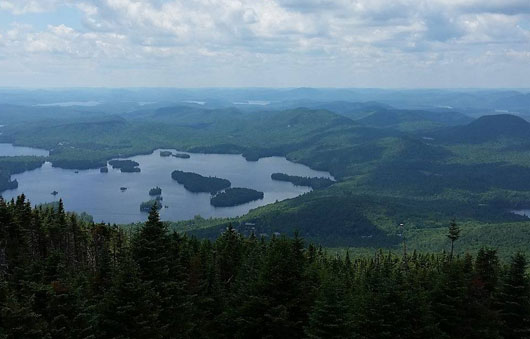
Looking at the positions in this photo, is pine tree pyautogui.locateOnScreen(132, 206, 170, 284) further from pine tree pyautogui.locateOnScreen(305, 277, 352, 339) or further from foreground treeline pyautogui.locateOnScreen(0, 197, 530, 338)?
pine tree pyautogui.locateOnScreen(305, 277, 352, 339)

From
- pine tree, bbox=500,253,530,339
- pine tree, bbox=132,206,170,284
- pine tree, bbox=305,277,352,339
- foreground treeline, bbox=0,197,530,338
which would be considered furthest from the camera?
pine tree, bbox=500,253,530,339

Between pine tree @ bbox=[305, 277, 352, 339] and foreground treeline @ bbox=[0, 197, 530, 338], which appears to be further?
pine tree @ bbox=[305, 277, 352, 339]

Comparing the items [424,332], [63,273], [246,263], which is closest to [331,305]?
[424,332]

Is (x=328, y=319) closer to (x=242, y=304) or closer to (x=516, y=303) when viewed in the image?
(x=242, y=304)

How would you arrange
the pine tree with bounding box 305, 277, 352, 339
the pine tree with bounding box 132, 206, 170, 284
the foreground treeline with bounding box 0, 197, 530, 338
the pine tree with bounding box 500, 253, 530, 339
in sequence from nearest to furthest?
the foreground treeline with bounding box 0, 197, 530, 338, the pine tree with bounding box 305, 277, 352, 339, the pine tree with bounding box 132, 206, 170, 284, the pine tree with bounding box 500, 253, 530, 339

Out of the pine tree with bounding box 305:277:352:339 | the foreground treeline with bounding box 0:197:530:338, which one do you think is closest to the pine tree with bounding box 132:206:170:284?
the foreground treeline with bounding box 0:197:530:338

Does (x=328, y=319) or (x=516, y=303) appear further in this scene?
(x=516, y=303)

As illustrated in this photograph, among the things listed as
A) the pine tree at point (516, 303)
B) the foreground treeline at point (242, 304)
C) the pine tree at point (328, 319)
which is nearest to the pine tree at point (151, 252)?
the foreground treeline at point (242, 304)

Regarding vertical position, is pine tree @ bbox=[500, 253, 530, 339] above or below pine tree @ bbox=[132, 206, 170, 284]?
below

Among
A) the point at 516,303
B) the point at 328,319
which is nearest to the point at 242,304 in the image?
the point at 328,319

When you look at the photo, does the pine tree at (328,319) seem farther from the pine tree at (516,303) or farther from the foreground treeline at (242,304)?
the pine tree at (516,303)

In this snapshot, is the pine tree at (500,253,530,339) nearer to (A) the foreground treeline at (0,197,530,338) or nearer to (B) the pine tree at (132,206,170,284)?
(A) the foreground treeline at (0,197,530,338)
